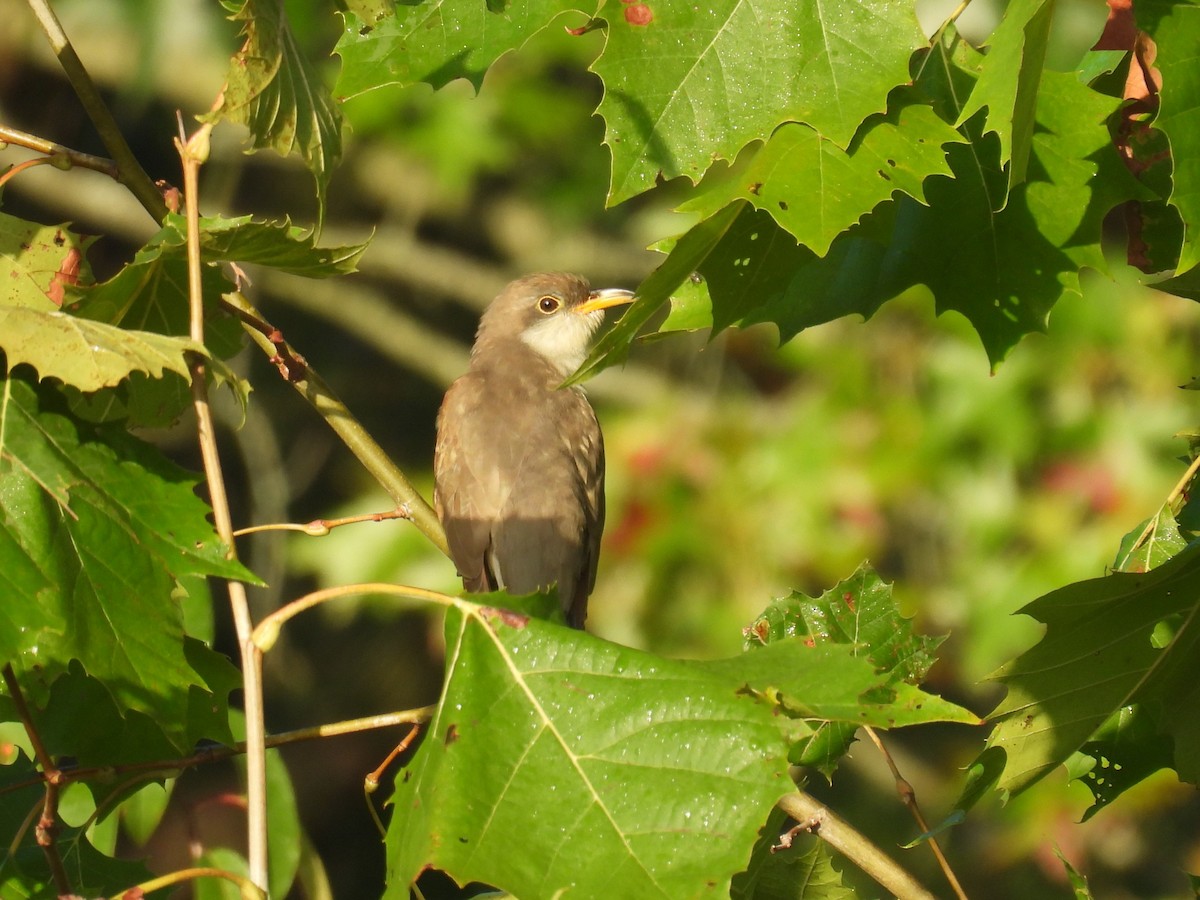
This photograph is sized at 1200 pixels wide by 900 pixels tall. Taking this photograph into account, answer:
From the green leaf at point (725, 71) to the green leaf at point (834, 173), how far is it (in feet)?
0.15

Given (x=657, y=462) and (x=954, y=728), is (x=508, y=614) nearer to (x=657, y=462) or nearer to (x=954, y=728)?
(x=657, y=462)

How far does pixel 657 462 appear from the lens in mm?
7281

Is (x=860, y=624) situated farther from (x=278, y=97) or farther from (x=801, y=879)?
(x=278, y=97)

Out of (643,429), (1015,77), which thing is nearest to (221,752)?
(1015,77)

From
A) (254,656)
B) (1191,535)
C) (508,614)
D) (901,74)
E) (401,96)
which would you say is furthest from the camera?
(401,96)

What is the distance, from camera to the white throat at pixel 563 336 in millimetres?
5023

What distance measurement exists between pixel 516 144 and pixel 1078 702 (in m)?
8.15

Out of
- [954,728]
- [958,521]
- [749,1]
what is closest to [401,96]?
[958,521]

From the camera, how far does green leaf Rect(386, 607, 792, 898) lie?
5.42 ft

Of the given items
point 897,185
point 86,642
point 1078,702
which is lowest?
point 1078,702

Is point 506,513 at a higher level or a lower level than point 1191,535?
lower

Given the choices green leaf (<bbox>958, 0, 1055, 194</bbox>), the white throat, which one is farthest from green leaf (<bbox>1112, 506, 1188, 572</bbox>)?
the white throat

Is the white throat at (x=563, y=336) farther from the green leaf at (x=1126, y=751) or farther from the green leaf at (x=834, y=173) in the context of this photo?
the green leaf at (x=834, y=173)

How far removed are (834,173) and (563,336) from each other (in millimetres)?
3057
